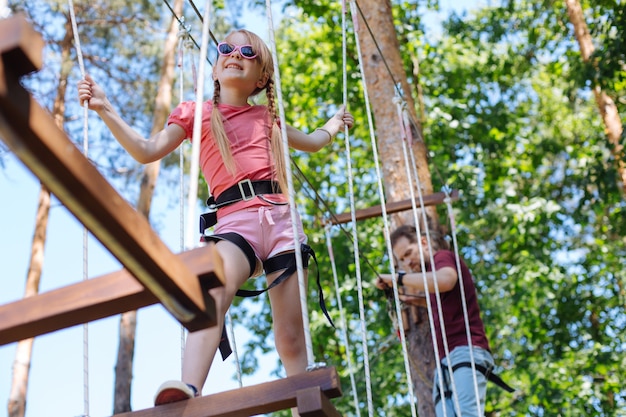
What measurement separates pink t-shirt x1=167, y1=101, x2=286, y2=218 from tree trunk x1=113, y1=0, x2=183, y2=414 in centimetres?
527

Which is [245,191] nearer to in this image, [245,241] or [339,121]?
[245,241]

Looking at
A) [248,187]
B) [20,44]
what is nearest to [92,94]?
[248,187]

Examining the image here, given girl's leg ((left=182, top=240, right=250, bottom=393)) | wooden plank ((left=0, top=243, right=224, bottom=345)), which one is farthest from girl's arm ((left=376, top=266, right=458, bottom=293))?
wooden plank ((left=0, top=243, right=224, bottom=345))

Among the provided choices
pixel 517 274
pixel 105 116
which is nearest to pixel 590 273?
pixel 517 274

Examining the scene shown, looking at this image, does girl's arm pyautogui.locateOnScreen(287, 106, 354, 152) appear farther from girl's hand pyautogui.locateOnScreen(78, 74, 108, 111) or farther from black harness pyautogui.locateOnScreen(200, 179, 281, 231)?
girl's hand pyautogui.locateOnScreen(78, 74, 108, 111)

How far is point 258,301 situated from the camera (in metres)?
8.77

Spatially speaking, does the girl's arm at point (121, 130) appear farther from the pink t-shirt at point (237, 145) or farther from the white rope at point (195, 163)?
the white rope at point (195, 163)

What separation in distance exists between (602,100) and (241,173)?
635cm

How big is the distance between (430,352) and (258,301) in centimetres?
460

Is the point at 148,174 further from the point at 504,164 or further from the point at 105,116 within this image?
the point at 105,116

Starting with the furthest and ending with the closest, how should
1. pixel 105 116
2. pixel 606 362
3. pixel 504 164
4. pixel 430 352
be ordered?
pixel 504 164, pixel 606 362, pixel 430 352, pixel 105 116

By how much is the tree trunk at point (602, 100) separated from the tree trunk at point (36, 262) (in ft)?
14.9

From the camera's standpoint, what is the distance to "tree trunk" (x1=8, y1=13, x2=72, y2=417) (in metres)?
7.10

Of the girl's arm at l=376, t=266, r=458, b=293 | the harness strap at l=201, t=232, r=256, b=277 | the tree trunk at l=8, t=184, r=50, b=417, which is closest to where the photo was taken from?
the harness strap at l=201, t=232, r=256, b=277
